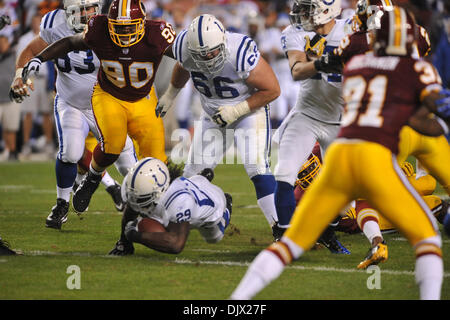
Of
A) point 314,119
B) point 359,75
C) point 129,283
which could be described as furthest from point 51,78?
point 359,75

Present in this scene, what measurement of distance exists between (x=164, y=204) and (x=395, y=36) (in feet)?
5.93

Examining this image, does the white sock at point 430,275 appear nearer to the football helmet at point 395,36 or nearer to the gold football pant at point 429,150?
the football helmet at point 395,36

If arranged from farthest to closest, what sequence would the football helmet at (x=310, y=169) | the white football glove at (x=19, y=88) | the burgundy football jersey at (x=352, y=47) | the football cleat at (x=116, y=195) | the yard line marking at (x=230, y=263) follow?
the football cleat at (x=116, y=195) < the football helmet at (x=310, y=169) < the white football glove at (x=19, y=88) < the yard line marking at (x=230, y=263) < the burgundy football jersey at (x=352, y=47)

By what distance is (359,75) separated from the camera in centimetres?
388

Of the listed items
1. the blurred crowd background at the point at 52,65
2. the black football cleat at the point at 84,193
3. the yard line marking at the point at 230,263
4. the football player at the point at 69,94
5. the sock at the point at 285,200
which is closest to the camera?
the yard line marking at the point at 230,263

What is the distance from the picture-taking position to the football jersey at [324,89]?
Answer: 5.66 metres

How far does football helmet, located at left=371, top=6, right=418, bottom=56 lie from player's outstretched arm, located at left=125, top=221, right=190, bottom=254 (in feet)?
5.48

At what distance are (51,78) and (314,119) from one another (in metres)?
A: 6.85

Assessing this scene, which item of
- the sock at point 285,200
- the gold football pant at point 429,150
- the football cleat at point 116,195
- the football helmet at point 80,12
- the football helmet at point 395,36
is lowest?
the football cleat at point 116,195

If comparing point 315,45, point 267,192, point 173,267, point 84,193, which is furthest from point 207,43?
point 84,193

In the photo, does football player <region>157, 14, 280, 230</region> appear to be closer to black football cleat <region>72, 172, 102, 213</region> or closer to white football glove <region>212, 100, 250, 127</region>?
white football glove <region>212, 100, 250, 127</region>

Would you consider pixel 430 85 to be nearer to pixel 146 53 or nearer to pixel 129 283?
pixel 129 283

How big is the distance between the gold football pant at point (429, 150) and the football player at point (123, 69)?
190 centimetres

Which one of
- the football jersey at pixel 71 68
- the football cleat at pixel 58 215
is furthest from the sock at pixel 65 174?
the football jersey at pixel 71 68
